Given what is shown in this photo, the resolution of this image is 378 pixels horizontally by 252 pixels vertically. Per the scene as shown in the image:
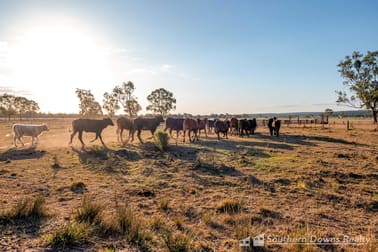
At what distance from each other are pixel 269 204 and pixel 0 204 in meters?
6.39

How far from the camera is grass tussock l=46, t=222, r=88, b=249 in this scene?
143 inches

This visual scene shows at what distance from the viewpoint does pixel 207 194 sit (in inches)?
261

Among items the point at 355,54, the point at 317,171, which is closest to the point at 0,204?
the point at 317,171

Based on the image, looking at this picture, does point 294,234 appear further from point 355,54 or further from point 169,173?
point 355,54

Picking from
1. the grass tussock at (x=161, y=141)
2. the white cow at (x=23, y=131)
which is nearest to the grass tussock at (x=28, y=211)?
the grass tussock at (x=161, y=141)

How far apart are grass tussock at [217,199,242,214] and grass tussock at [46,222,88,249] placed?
2.97m

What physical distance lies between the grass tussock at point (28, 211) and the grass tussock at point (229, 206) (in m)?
3.77

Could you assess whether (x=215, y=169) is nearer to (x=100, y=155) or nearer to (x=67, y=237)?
(x=100, y=155)

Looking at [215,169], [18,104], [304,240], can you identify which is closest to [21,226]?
[304,240]

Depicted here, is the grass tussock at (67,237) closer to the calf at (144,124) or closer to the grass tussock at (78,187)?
the grass tussock at (78,187)

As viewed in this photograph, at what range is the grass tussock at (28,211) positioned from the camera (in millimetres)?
4559

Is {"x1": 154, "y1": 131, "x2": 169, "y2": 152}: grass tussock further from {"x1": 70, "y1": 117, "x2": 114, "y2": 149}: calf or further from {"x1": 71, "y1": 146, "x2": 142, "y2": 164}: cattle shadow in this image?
{"x1": 70, "y1": 117, "x2": 114, "y2": 149}: calf

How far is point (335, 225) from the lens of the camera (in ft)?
15.8

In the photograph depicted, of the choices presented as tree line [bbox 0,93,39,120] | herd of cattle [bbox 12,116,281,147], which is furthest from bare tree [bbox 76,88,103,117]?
herd of cattle [bbox 12,116,281,147]
